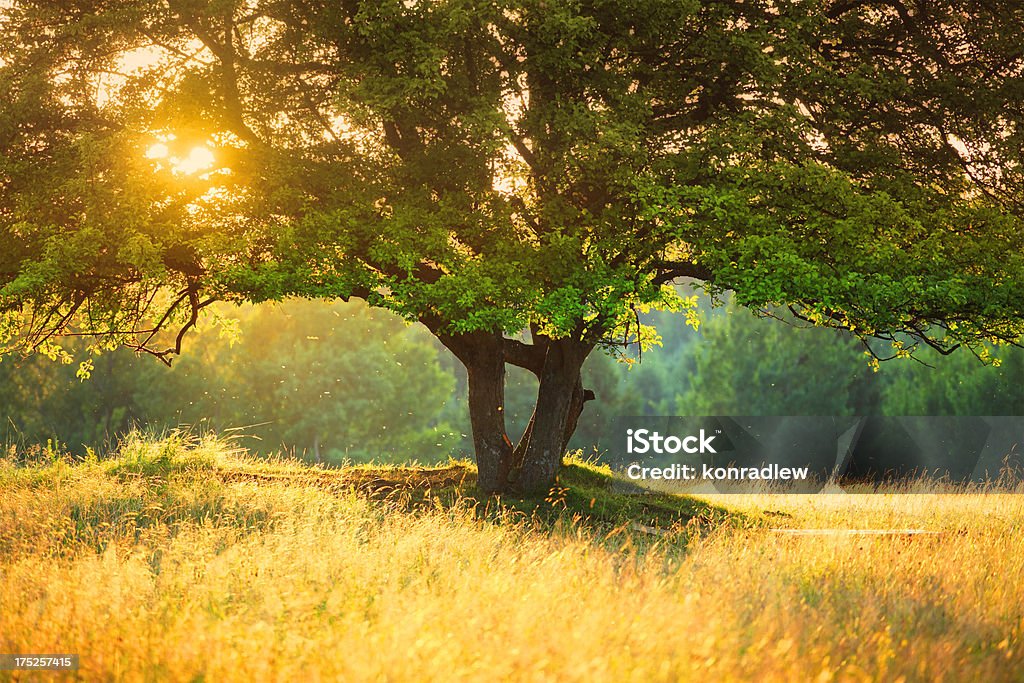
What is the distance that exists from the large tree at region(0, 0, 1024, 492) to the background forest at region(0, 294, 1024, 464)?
3305cm

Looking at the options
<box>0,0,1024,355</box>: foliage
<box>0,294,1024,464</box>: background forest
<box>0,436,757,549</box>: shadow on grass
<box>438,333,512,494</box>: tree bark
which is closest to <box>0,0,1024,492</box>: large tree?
<box>0,0,1024,355</box>: foliage

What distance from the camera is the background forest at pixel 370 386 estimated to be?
1853 inches

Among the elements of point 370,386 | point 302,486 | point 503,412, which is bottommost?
point 302,486

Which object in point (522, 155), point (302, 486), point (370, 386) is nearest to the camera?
point (522, 155)

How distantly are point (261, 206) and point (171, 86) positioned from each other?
2419mm

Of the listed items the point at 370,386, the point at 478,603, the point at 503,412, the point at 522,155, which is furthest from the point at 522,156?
the point at 370,386

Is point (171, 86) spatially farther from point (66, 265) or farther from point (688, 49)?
point (688, 49)

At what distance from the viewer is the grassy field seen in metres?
6.50

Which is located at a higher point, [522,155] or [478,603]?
[522,155]

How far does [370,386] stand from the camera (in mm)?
52719

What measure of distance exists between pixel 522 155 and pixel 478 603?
931 centimetres

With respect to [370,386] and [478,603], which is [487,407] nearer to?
[478,603]

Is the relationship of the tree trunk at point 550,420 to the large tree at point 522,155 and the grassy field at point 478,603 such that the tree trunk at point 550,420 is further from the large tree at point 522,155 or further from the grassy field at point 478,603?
the grassy field at point 478,603

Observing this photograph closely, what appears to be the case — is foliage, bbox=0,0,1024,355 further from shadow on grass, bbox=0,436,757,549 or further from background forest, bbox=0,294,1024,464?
background forest, bbox=0,294,1024,464
